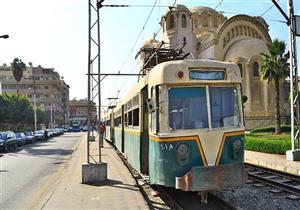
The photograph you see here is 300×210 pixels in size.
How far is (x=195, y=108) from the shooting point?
9.08 metres

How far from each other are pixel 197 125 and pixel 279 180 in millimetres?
5355

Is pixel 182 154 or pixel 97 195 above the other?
pixel 182 154

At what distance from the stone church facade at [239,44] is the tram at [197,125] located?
49457 mm

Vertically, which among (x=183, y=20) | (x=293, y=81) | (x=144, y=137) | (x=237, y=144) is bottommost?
(x=237, y=144)

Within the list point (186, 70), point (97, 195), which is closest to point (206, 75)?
point (186, 70)

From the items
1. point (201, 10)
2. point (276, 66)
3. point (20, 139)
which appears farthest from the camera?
point (201, 10)

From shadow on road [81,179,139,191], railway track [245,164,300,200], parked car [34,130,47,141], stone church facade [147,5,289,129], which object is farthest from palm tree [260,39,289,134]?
shadow on road [81,179,139,191]

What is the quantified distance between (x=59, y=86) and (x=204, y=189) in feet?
455

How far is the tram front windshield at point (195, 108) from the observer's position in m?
9.07

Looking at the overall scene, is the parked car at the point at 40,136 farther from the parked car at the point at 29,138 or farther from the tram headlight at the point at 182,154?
the tram headlight at the point at 182,154

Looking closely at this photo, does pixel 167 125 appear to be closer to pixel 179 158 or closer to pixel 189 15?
pixel 179 158

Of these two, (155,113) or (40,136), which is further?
(40,136)

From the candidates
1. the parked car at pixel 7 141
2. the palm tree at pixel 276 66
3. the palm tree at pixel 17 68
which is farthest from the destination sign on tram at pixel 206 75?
the palm tree at pixel 17 68

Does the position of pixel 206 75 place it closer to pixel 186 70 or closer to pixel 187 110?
pixel 186 70
